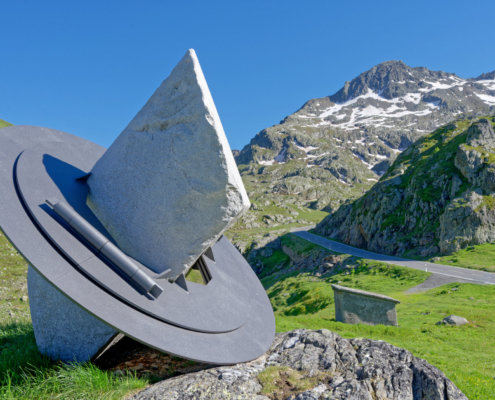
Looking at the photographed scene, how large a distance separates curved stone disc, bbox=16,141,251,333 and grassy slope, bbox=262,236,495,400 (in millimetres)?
5143

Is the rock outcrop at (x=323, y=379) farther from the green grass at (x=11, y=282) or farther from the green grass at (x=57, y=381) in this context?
the green grass at (x=11, y=282)

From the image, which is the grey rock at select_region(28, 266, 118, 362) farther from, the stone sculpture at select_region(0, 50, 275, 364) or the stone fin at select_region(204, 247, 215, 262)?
the stone fin at select_region(204, 247, 215, 262)

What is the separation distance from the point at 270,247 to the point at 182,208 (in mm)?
72293

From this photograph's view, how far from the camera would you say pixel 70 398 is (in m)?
4.84

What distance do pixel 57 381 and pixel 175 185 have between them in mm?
3766

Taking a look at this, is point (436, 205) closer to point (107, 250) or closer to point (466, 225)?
point (466, 225)

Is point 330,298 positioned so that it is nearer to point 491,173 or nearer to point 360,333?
point 360,333

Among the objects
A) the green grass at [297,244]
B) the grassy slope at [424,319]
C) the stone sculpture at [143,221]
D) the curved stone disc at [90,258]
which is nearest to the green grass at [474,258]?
the grassy slope at [424,319]

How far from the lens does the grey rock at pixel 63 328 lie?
581 cm

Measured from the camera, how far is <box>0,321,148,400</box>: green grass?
195 inches

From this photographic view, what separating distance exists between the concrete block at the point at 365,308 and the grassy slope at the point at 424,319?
895 millimetres

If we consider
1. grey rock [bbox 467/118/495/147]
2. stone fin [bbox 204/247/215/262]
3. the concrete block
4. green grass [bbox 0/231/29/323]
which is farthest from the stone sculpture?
grey rock [bbox 467/118/495/147]

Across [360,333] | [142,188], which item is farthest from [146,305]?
[360,333]

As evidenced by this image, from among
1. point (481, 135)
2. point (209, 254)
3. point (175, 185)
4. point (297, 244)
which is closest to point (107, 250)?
point (175, 185)
